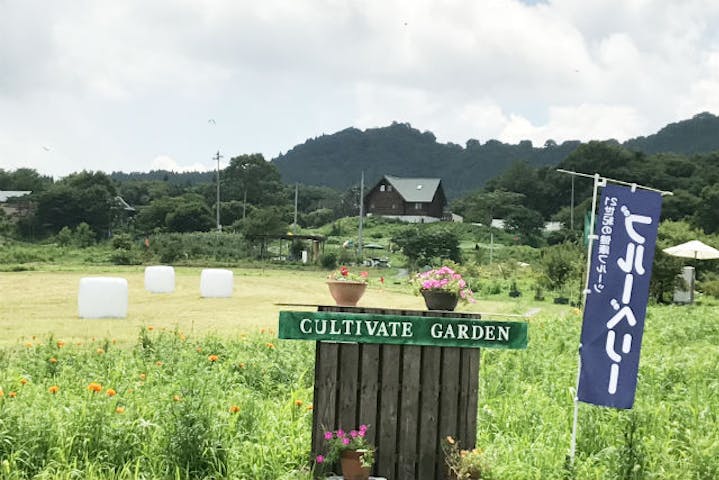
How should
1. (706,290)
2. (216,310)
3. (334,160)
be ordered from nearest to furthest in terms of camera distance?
(216,310)
(706,290)
(334,160)

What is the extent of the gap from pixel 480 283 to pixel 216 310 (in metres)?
14.0

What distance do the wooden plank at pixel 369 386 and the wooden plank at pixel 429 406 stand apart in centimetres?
33

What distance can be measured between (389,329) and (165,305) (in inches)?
645

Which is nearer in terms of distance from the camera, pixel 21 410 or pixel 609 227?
pixel 609 227

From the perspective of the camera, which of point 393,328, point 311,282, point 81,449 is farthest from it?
point 311,282

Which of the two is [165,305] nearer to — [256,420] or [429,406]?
[256,420]

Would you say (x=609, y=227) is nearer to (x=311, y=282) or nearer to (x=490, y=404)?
(x=490, y=404)

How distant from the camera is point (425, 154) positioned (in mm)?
166000

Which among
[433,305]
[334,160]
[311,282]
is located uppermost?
[334,160]

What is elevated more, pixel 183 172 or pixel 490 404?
pixel 183 172

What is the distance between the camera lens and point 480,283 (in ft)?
98.6

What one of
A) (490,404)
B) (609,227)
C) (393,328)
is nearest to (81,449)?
(393,328)

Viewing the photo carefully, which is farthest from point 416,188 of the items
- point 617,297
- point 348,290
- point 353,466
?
point 353,466

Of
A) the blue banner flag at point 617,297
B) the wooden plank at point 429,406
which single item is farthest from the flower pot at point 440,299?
the wooden plank at point 429,406
